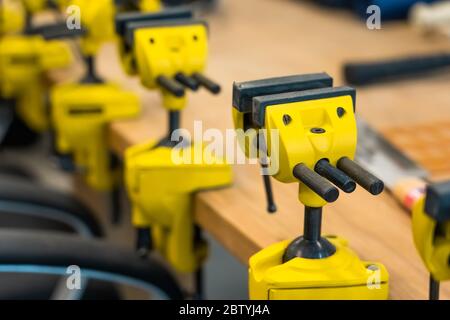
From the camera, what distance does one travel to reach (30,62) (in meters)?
1.22

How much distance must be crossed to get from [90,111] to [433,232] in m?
0.58

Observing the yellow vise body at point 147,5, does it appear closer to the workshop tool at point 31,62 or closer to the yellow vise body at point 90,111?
the yellow vise body at point 90,111

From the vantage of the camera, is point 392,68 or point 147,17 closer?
point 147,17

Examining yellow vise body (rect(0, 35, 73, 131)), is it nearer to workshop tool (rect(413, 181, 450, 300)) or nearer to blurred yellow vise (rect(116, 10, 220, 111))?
blurred yellow vise (rect(116, 10, 220, 111))

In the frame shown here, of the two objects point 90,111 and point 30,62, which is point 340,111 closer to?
point 90,111

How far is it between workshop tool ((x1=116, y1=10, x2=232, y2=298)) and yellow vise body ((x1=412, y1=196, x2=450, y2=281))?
29 centimetres

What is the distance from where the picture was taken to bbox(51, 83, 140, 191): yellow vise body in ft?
3.15

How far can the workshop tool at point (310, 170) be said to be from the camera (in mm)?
527

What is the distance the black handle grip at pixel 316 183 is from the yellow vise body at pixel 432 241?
5cm

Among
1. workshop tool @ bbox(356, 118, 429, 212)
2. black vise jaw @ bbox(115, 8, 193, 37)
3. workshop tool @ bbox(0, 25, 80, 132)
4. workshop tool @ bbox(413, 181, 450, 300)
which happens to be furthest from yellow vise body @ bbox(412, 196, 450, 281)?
workshop tool @ bbox(0, 25, 80, 132)

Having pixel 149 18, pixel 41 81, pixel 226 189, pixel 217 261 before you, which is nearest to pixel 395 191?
pixel 226 189

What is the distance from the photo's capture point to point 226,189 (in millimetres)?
786

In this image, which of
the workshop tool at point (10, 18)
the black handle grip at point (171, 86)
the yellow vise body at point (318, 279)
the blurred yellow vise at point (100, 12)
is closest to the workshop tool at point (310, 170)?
the yellow vise body at point (318, 279)

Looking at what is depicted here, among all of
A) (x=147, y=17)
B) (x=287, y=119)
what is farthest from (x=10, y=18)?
(x=287, y=119)
